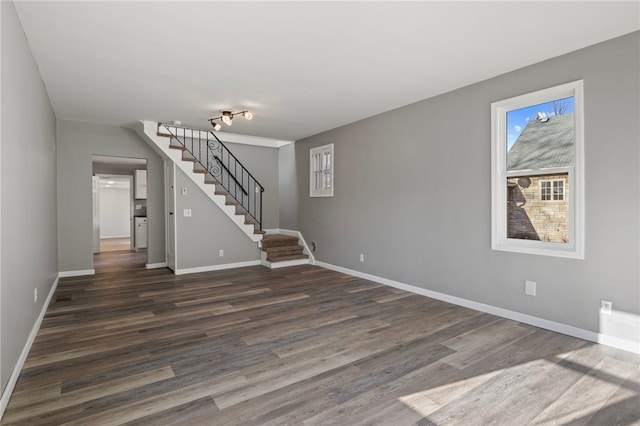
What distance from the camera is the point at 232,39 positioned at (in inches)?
116

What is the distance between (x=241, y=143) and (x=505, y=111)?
5.79 metres

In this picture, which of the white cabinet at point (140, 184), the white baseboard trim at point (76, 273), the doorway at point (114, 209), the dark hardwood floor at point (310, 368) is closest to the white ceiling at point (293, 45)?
the dark hardwood floor at point (310, 368)

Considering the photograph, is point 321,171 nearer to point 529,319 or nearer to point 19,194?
point 529,319

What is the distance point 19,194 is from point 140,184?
725cm

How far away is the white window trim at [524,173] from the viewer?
124 inches

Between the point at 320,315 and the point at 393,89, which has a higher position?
the point at 393,89

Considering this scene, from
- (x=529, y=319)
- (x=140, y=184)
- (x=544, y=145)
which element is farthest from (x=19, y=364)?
(x=140, y=184)

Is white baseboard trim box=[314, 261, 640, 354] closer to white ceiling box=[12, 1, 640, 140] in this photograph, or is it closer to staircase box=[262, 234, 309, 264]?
staircase box=[262, 234, 309, 264]

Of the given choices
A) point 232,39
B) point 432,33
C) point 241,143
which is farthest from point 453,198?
point 241,143

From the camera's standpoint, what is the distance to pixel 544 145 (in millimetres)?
3506

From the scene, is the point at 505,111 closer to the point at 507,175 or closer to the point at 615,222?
the point at 507,175

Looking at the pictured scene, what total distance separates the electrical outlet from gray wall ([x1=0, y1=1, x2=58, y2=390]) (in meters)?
4.47

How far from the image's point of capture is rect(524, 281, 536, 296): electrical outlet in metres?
3.52

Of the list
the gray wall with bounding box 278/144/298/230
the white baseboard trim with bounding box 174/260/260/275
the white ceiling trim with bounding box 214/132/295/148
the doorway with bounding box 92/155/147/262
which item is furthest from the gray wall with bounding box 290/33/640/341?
the doorway with bounding box 92/155/147/262
